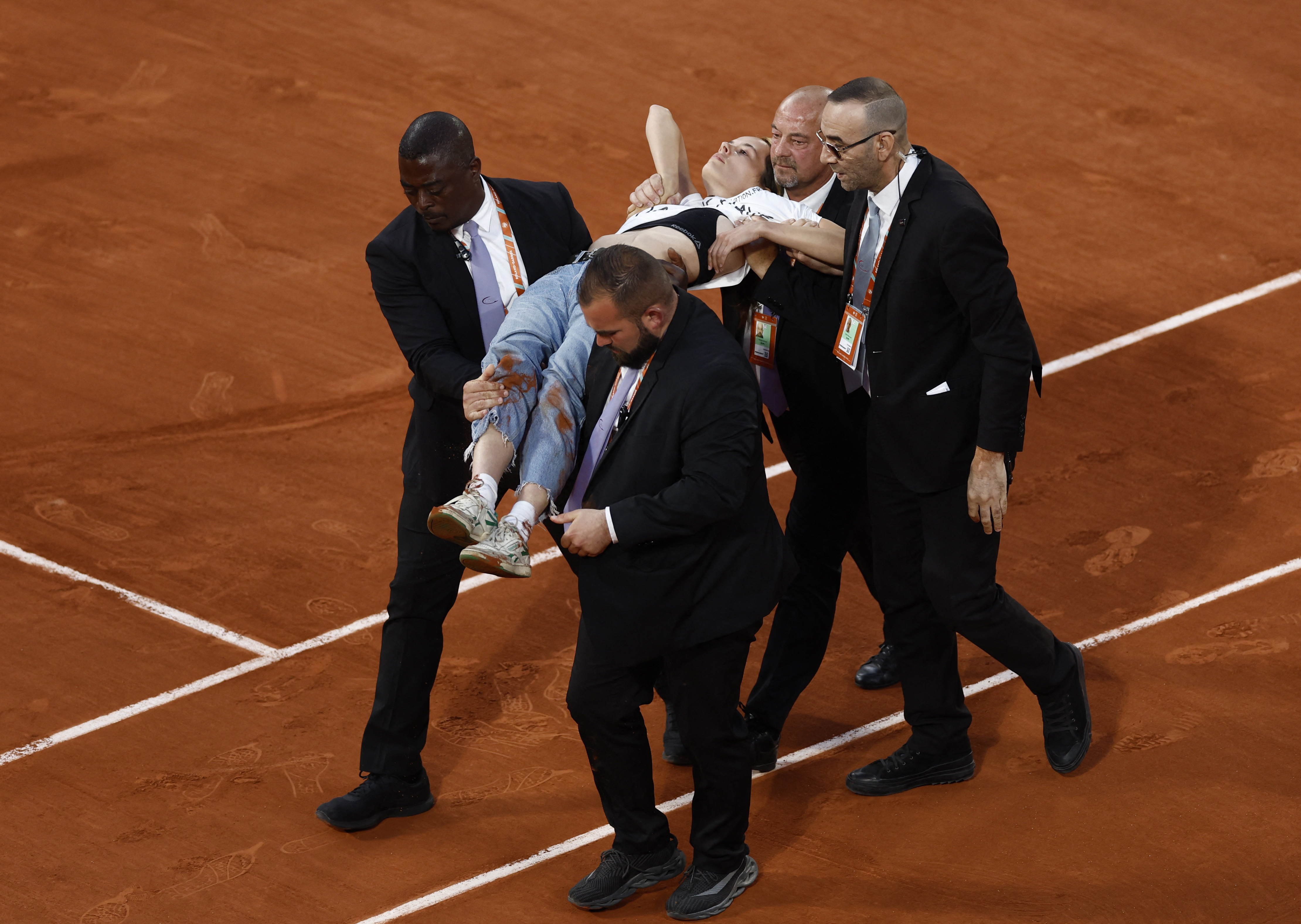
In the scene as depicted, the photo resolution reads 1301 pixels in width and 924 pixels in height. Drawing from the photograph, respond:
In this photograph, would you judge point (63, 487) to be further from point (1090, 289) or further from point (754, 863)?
point (1090, 289)

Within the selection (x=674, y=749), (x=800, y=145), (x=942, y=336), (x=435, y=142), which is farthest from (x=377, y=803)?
(x=800, y=145)

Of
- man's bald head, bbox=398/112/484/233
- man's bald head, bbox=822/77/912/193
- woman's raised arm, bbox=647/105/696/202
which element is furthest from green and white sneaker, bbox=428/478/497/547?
woman's raised arm, bbox=647/105/696/202

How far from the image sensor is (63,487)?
8.81 meters

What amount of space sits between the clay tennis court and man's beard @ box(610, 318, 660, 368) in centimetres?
208

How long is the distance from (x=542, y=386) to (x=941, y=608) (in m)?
1.75

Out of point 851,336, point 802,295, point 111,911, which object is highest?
point 802,295

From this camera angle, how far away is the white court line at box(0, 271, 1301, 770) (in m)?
7.03

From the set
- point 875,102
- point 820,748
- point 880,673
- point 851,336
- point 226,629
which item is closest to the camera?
point 875,102

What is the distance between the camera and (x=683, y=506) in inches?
203

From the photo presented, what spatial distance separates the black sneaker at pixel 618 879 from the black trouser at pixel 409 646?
3.40 feet

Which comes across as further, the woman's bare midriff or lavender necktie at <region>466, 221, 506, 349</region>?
lavender necktie at <region>466, 221, 506, 349</region>

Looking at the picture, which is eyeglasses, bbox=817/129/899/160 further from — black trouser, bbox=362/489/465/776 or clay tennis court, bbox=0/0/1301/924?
clay tennis court, bbox=0/0/1301/924

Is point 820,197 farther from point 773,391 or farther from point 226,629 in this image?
point 226,629

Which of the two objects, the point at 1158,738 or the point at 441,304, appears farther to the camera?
the point at 1158,738
